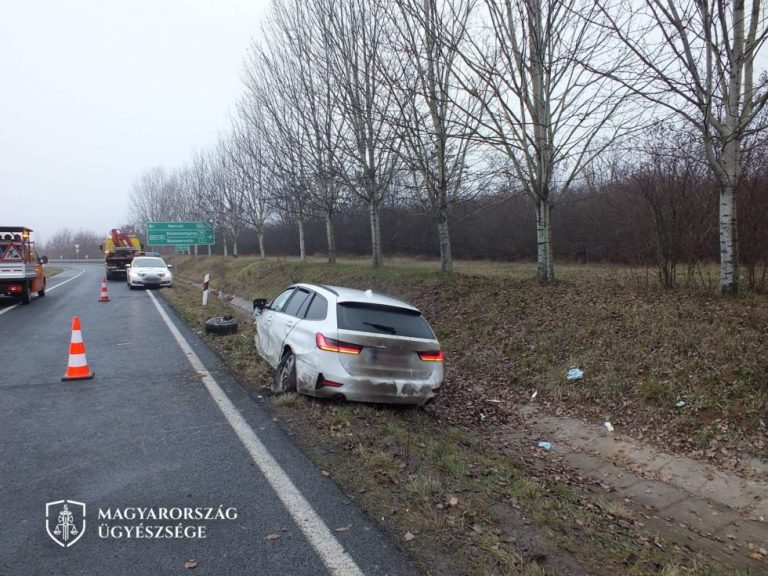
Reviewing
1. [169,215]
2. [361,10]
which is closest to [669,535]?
[361,10]

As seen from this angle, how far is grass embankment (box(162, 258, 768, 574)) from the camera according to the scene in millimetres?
3350

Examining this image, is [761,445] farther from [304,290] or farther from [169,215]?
[169,215]

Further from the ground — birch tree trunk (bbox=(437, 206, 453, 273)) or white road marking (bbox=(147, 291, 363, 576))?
birch tree trunk (bbox=(437, 206, 453, 273))

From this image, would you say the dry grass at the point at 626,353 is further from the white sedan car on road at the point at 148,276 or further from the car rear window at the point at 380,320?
the white sedan car on road at the point at 148,276

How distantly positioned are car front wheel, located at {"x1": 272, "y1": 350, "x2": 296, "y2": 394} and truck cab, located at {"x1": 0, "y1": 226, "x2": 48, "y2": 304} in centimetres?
→ 1365

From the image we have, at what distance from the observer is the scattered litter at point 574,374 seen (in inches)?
276

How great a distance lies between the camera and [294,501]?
3.60 metres

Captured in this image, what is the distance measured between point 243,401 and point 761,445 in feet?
18.5

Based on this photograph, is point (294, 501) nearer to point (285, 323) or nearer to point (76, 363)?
point (285, 323)

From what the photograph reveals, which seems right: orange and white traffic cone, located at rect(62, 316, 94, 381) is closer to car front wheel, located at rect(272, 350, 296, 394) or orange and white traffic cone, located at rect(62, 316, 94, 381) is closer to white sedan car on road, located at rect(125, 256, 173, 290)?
car front wheel, located at rect(272, 350, 296, 394)

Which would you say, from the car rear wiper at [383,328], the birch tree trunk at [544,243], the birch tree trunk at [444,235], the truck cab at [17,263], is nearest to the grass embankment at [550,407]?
the birch tree trunk at [544,243]

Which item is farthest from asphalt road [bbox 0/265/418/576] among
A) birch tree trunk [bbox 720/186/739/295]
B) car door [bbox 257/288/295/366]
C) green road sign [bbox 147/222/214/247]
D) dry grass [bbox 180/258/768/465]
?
green road sign [bbox 147/222/214/247]

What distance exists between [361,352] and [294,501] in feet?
6.83

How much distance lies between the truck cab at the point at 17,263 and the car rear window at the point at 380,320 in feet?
48.8
